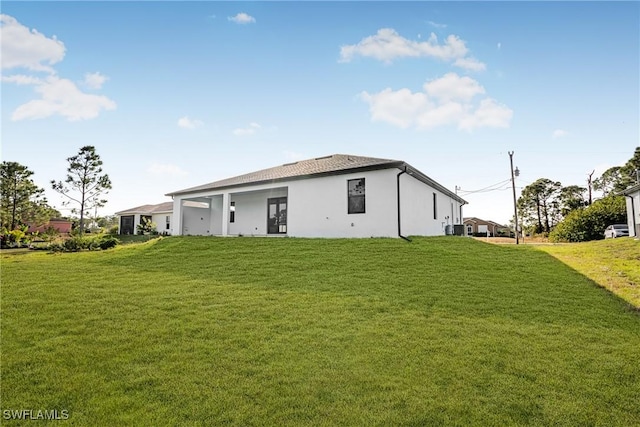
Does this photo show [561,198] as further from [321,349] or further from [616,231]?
[321,349]

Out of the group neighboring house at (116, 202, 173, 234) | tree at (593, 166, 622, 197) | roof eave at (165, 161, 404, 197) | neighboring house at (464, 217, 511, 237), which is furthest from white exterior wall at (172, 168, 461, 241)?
neighboring house at (464, 217, 511, 237)

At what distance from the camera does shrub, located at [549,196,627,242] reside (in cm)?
2278

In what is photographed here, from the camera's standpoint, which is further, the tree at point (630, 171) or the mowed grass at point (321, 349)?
the tree at point (630, 171)

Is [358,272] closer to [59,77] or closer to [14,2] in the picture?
[14,2]

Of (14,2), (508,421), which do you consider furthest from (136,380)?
(14,2)

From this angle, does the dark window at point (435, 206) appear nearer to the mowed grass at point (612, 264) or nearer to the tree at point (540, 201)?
the mowed grass at point (612, 264)

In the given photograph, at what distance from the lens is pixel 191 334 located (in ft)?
14.9

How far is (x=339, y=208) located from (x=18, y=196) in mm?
29402

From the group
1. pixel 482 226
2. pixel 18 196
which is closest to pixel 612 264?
pixel 18 196

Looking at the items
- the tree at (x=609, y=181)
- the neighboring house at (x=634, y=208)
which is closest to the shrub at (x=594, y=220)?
the neighboring house at (x=634, y=208)

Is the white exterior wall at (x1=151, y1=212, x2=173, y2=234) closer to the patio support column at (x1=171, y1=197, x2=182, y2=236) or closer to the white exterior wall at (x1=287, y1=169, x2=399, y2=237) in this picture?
the patio support column at (x1=171, y1=197, x2=182, y2=236)

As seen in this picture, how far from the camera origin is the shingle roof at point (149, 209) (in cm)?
3115

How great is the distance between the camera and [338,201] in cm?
1360

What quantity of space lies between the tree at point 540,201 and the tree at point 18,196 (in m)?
50.2
